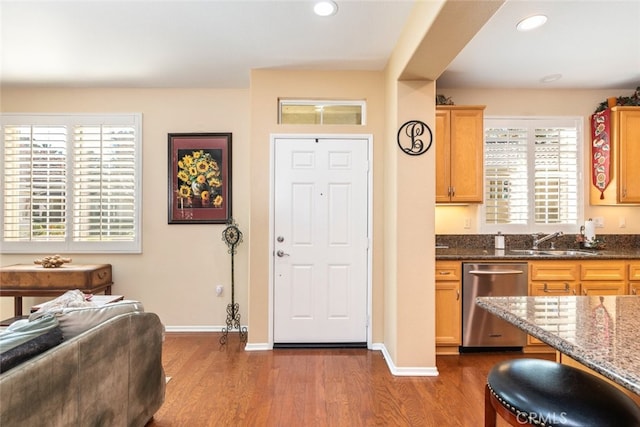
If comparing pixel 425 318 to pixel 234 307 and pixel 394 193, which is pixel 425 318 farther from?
pixel 234 307

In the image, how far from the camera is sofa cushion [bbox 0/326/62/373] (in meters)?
1.14

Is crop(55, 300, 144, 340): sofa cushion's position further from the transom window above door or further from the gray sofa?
the transom window above door

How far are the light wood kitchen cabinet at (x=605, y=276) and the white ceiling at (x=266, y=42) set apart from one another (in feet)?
6.23

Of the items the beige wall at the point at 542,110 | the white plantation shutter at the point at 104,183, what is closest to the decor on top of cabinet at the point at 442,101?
the beige wall at the point at 542,110

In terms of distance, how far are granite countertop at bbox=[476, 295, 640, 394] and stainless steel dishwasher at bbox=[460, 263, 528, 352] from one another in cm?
151

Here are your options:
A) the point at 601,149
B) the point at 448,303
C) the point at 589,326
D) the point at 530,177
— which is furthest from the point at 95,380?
the point at 601,149

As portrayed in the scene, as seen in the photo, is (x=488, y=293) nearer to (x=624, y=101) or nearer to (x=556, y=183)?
(x=556, y=183)

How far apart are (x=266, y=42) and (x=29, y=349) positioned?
2528 mm

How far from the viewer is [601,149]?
3416 millimetres

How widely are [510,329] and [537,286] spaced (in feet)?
1.57

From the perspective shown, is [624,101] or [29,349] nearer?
[29,349]

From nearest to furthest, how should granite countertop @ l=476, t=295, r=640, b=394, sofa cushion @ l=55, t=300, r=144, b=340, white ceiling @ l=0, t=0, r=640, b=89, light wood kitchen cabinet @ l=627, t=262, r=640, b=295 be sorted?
granite countertop @ l=476, t=295, r=640, b=394 → sofa cushion @ l=55, t=300, r=144, b=340 → white ceiling @ l=0, t=0, r=640, b=89 → light wood kitchen cabinet @ l=627, t=262, r=640, b=295

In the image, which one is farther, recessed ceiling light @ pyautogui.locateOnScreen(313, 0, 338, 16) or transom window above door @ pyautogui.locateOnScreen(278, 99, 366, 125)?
transom window above door @ pyautogui.locateOnScreen(278, 99, 366, 125)

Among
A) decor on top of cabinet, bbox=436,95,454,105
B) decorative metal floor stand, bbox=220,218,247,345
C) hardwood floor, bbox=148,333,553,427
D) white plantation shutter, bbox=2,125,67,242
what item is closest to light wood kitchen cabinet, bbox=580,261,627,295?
hardwood floor, bbox=148,333,553,427
